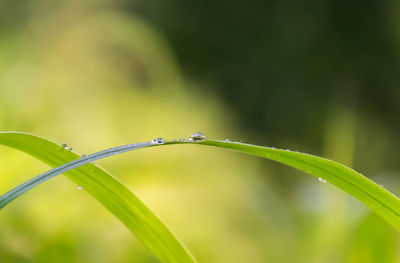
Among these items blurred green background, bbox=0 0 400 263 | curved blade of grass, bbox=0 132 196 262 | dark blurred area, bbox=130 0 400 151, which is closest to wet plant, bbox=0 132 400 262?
curved blade of grass, bbox=0 132 196 262

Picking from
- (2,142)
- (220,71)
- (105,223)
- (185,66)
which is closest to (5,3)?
(185,66)

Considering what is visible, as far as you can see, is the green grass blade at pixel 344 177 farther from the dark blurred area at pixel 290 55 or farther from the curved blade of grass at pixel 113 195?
the dark blurred area at pixel 290 55

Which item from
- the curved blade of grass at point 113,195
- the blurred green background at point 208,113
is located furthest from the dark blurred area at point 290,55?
the curved blade of grass at point 113,195

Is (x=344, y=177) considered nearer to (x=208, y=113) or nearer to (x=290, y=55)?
(x=208, y=113)

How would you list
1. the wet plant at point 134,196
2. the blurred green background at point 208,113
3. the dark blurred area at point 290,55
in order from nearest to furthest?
the wet plant at point 134,196, the blurred green background at point 208,113, the dark blurred area at point 290,55

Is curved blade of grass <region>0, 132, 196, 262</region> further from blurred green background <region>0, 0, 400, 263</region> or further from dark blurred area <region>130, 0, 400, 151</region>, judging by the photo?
dark blurred area <region>130, 0, 400, 151</region>

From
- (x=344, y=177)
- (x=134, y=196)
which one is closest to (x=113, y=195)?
(x=134, y=196)
